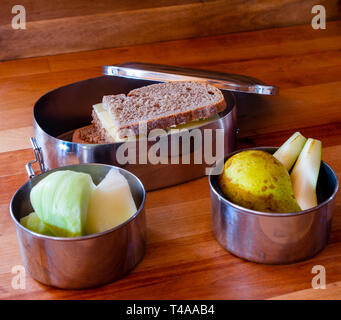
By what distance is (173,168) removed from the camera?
890 mm

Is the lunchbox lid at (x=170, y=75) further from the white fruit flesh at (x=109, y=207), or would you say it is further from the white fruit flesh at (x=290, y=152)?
the white fruit flesh at (x=109, y=207)

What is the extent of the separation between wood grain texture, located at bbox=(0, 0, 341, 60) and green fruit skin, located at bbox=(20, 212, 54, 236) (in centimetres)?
87

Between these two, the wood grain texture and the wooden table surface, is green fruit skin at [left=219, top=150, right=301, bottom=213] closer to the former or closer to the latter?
the wooden table surface

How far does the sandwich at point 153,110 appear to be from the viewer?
0.90 m

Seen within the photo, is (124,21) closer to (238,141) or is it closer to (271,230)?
(238,141)

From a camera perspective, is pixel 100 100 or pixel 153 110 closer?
pixel 153 110

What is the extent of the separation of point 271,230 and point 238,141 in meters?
0.39

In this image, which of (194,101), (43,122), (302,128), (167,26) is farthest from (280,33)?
(43,122)

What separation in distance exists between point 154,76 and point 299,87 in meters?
0.39

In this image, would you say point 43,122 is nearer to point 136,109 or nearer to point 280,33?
point 136,109

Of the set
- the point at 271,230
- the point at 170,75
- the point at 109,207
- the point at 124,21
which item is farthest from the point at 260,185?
the point at 124,21

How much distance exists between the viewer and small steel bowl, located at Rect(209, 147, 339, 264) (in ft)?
2.25

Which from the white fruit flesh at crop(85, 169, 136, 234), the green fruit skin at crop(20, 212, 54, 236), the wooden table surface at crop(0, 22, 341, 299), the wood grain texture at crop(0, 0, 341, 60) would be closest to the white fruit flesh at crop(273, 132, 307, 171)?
the wooden table surface at crop(0, 22, 341, 299)

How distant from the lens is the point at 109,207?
27.5 inches
